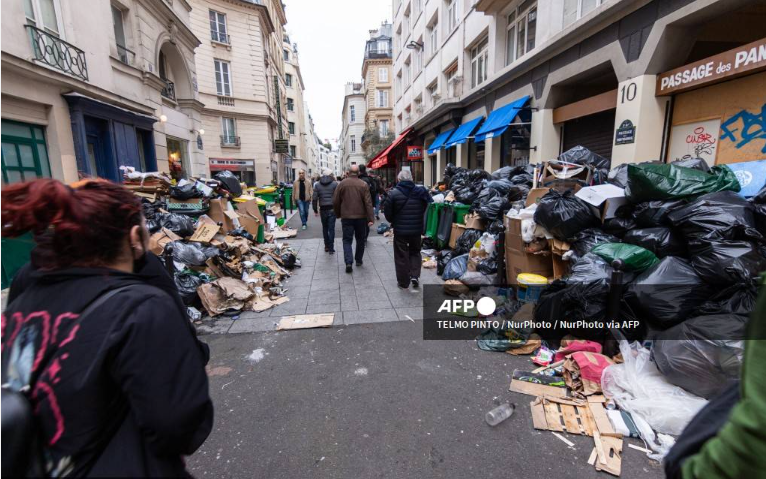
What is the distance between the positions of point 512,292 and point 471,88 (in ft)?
38.8

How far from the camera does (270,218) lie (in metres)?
11.4

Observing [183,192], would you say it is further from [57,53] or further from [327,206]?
[57,53]

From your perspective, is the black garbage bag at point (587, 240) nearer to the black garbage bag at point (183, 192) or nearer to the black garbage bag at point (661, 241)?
the black garbage bag at point (661, 241)

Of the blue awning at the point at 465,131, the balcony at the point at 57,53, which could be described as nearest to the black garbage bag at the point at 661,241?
the balcony at the point at 57,53

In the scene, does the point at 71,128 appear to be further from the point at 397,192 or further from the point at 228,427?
the point at 228,427

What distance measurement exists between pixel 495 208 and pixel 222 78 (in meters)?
24.6

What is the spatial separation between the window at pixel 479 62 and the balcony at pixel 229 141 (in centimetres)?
1779

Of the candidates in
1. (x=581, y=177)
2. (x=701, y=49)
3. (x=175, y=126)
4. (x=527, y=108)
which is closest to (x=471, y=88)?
(x=527, y=108)

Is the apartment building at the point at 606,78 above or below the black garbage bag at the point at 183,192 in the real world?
above

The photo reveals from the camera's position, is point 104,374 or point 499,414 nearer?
point 104,374

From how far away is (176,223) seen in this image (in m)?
5.88

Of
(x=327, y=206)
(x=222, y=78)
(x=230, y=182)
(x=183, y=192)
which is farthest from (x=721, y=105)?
(x=222, y=78)

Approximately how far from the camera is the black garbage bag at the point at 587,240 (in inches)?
162

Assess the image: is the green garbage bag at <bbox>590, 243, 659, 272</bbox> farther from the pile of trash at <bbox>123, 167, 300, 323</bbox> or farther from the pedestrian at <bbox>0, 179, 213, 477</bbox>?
the pile of trash at <bbox>123, 167, 300, 323</bbox>
